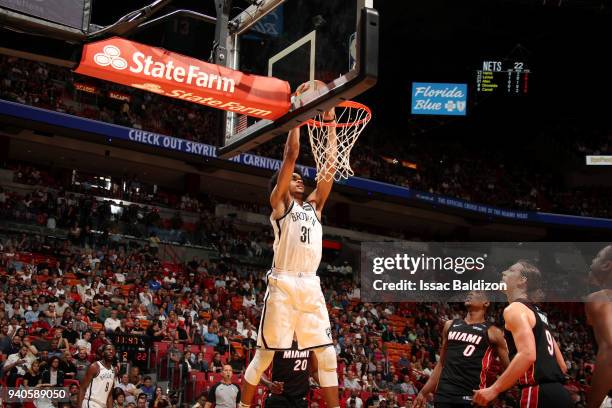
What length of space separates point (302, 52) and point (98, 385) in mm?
6350

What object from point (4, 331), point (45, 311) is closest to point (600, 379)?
point (4, 331)

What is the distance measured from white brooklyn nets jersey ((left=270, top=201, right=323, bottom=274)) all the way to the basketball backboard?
0.71 metres

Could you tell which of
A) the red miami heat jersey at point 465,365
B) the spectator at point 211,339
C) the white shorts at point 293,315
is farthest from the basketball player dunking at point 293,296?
the spectator at point 211,339

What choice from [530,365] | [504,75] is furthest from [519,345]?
[504,75]

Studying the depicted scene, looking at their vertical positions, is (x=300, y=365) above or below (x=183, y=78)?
below

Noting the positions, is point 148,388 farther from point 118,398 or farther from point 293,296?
point 293,296

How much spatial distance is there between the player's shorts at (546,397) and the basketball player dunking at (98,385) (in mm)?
6580

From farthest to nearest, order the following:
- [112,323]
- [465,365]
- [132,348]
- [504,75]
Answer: [504,75], [112,323], [132,348], [465,365]

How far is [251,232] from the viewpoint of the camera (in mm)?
23281

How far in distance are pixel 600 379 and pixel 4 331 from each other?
10.4 m

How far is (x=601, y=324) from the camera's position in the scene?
161 inches

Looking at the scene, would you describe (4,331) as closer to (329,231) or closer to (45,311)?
(45,311)

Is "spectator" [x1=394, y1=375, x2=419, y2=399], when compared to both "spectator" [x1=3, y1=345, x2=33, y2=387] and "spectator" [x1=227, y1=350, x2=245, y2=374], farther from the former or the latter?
"spectator" [x1=3, y1=345, x2=33, y2=387]

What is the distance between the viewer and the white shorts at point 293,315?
5824 mm
